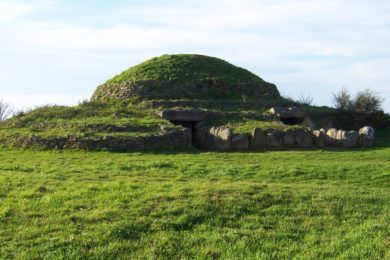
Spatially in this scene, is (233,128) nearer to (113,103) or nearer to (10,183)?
(113,103)

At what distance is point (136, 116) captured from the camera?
2627 centimetres

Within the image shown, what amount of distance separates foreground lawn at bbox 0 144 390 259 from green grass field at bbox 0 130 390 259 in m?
0.02

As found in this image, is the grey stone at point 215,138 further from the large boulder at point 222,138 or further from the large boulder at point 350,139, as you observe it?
the large boulder at point 350,139

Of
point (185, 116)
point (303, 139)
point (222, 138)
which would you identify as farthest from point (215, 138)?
point (303, 139)

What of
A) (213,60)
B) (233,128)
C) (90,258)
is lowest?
(90,258)

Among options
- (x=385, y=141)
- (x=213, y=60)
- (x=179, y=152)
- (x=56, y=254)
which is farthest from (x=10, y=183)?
(x=213, y=60)

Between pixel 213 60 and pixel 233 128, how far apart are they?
10.6 metres

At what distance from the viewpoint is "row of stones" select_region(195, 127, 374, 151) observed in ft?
75.2

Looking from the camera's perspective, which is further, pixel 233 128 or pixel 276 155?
pixel 233 128

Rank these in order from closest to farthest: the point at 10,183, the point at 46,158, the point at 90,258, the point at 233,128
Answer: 1. the point at 90,258
2. the point at 10,183
3. the point at 46,158
4. the point at 233,128

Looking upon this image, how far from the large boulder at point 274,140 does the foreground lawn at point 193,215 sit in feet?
24.7

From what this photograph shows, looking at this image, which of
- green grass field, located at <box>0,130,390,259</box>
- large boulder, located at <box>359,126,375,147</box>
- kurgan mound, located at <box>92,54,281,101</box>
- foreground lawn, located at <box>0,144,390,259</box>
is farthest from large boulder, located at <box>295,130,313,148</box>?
foreground lawn, located at <box>0,144,390,259</box>

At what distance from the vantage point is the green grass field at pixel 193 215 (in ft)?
27.4

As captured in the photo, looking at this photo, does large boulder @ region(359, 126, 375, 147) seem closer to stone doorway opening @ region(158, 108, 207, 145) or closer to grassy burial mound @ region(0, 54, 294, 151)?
grassy burial mound @ region(0, 54, 294, 151)
